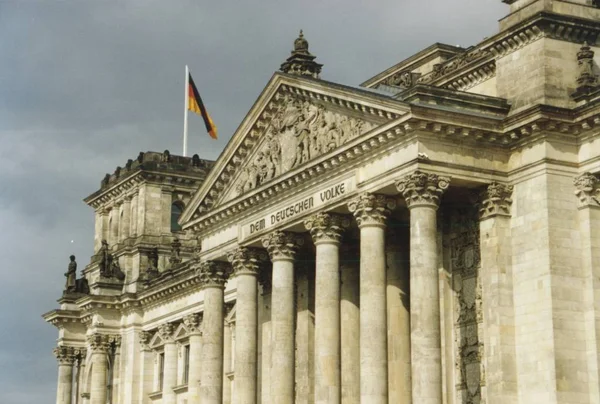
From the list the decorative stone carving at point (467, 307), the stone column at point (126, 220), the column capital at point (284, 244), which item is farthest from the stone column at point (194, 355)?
the decorative stone carving at point (467, 307)

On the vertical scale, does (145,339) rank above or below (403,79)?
below

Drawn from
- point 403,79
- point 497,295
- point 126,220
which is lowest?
point 497,295

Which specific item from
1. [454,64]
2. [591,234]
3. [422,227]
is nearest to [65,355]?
[454,64]

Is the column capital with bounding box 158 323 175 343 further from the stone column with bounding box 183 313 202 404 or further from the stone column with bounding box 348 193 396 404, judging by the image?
the stone column with bounding box 348 193 396 404

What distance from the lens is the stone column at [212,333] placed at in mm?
51875

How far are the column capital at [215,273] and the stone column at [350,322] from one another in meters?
6.75

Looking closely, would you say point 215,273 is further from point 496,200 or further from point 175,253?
point 496,200

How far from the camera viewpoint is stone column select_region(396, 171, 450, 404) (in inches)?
1542

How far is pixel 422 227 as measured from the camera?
40.3 m

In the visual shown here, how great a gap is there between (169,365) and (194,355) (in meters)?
6.35

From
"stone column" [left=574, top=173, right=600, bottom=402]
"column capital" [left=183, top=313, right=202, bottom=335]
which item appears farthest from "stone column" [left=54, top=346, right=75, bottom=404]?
"stone column" [left=574, top=173, right=600, bottom=402]

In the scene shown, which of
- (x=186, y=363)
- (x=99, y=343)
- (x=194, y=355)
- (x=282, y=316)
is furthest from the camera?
(x=99, y=343)

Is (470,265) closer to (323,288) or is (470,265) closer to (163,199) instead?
(323,288)

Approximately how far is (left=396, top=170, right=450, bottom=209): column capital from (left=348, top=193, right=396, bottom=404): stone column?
7.08 ft
